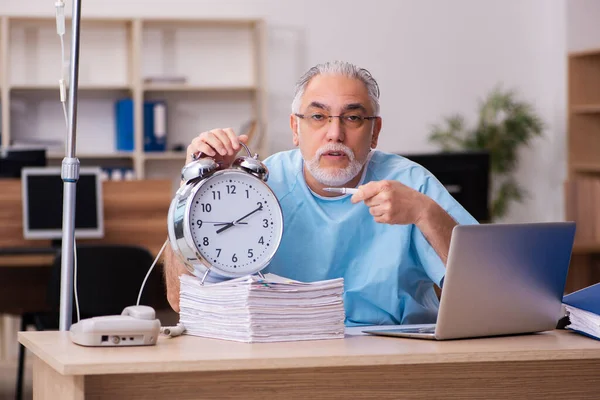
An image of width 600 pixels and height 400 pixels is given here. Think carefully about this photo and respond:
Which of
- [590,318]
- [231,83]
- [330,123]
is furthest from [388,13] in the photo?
[590,318]

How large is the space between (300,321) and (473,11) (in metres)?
5.51

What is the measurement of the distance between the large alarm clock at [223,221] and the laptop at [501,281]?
262 mm

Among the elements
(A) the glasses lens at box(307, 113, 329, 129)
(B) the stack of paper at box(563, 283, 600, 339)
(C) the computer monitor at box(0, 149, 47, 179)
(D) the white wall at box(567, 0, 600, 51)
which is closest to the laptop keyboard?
(B) the stack of paper at box(563, 283, 600, 339)

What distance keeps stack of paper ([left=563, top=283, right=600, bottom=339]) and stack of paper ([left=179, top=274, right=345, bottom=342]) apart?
44 cm

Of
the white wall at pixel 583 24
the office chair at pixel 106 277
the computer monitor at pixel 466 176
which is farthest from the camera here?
the white wall at pixel 583 24

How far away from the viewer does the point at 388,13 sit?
6582 mm

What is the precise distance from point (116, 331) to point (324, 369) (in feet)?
1.14

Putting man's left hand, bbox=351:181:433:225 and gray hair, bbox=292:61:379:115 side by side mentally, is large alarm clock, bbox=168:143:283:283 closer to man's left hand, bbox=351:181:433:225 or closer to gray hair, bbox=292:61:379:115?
man's left hand, bbox=351:181:433:225

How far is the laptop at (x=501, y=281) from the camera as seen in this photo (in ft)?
5.08

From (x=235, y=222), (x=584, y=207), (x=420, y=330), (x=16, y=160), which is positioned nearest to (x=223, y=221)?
(x=235, y=222)

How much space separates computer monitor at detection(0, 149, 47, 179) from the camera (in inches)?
171

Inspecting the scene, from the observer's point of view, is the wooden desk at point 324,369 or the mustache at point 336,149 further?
the mustache at point 336,149

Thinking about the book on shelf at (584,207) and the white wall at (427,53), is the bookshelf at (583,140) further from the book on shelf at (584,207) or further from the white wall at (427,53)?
the white wall at (427,53)

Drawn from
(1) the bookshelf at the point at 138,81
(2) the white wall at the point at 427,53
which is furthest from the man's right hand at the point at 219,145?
(2) the white wall at the point at 427,53
